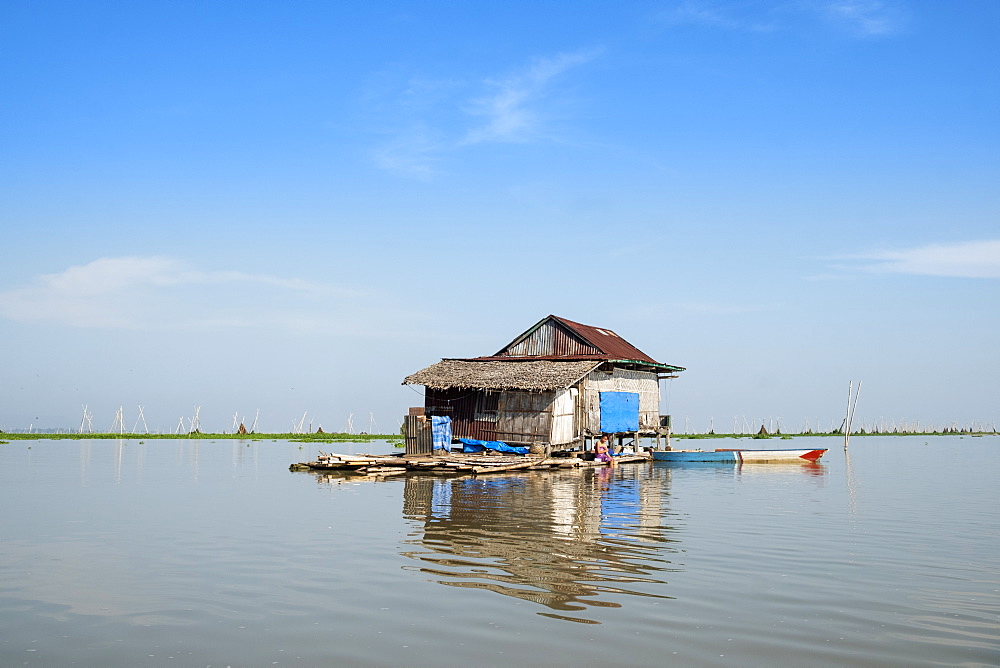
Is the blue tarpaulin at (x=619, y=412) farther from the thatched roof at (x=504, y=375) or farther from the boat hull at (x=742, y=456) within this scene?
the thatched roof at (x=504, y=375)

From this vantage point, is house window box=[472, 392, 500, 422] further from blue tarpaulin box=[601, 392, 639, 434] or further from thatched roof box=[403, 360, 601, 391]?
blue tarpaulin box=[601, 392, 639, 434]

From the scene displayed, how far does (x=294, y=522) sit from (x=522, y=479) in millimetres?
12640

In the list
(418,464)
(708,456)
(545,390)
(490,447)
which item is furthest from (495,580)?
(708,456)

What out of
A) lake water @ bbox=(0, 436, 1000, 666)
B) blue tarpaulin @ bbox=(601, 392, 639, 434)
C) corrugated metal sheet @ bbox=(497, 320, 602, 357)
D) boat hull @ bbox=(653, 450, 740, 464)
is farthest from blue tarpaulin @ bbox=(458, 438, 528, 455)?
lake water @ bbox=(0, 436, 1000, 666)

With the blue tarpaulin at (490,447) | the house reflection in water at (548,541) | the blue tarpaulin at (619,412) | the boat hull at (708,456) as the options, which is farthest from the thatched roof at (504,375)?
the house reflection in water at (548,541)

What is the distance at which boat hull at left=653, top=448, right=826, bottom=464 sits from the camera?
3809cm

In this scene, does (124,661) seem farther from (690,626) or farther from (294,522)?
(294,522)

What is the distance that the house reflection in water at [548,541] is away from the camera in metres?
10.1

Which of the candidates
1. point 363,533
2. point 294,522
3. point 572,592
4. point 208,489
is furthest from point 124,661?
point 208,489

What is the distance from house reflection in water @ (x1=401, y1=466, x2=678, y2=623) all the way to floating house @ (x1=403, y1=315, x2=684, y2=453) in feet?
31.4

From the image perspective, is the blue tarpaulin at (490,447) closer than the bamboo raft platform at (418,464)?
No

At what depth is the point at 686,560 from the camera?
1201 cm

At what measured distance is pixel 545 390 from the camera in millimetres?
33625

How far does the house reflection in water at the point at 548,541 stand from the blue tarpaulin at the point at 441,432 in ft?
26.8
